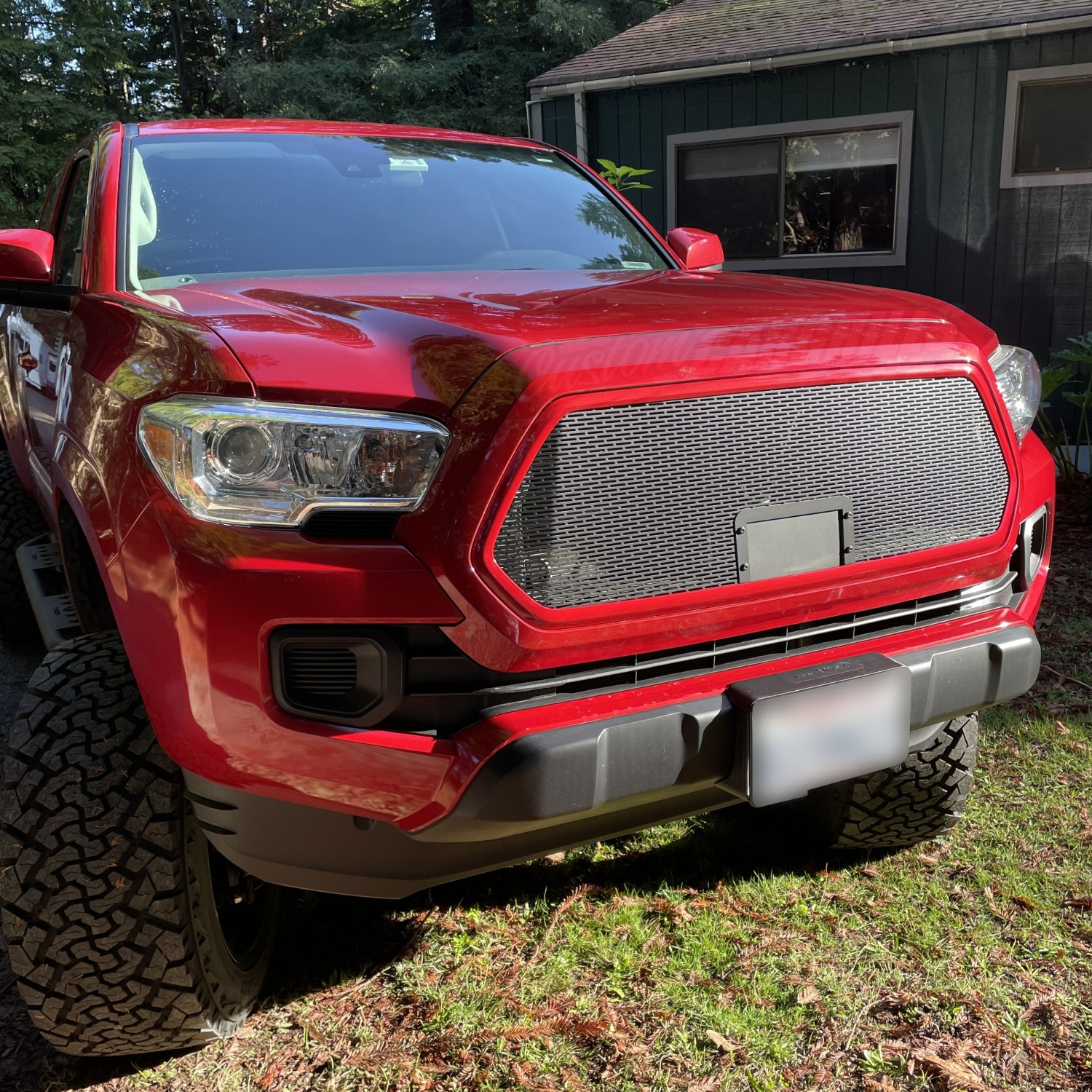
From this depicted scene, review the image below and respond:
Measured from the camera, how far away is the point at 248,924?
2277mm

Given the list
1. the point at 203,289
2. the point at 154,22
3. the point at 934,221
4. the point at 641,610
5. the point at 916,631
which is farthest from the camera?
the point at 154,22

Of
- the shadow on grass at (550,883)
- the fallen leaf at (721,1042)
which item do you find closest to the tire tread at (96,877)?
the shadow on grass at (550,883)

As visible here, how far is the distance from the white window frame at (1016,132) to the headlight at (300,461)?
7.98 metres

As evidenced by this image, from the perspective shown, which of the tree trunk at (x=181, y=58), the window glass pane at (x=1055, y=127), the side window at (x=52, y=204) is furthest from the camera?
the tree trunk at (x=181, y=58)

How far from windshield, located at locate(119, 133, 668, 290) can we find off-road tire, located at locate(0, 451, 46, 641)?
182 centimetres

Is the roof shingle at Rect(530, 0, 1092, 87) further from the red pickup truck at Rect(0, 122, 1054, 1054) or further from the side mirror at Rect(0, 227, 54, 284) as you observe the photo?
the side mirror at Rect(0, 227, 54, 284)

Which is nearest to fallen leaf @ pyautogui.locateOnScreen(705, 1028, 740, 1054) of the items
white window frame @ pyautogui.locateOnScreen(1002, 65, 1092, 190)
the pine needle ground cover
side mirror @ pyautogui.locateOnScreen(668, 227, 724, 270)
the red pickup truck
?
the pine needle ground cover

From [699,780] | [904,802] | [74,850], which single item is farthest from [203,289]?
[904,802]

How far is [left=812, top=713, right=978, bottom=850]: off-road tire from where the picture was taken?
2.55m

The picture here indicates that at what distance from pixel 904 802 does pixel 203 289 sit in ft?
7.05

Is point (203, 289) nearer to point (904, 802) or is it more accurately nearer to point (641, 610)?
point (641, 610)

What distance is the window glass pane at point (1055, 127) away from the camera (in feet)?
25.1

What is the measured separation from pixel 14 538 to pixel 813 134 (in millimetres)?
7547

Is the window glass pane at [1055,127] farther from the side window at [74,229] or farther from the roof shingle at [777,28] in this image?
the side window at [74,229]
